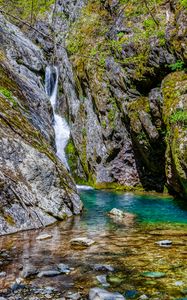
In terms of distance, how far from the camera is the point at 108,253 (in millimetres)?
7145

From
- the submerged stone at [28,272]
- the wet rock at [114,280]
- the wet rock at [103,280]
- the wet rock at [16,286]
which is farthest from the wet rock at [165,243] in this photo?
the wet rock at [16,286]

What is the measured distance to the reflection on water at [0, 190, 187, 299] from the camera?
17.4 feet

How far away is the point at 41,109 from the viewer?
20.3 metres

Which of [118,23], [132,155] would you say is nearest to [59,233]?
[132,155]

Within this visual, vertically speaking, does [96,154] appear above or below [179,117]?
below

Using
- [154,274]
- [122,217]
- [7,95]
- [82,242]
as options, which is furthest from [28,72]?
[154,274]

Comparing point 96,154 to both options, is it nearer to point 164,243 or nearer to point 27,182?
point 27,182

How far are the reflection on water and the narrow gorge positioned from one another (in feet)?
0.09

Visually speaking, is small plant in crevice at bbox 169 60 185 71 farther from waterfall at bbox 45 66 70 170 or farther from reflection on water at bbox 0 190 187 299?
waterfall at bbox 45 66 70 170

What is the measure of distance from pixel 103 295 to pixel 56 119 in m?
27.7

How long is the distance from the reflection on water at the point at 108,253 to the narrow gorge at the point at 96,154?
3 cm

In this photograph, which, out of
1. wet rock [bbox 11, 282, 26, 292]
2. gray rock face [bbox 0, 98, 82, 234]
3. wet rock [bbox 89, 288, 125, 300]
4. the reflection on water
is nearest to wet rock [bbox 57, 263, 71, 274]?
the reflection on water

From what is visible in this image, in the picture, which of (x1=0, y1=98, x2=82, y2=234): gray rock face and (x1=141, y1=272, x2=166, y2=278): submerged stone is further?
(x1=0, y1=98, x2=82, y2=234): gray rock face

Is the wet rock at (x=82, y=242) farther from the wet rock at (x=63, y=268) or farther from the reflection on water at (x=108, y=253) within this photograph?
the wet rock at (x=63, y=268)
